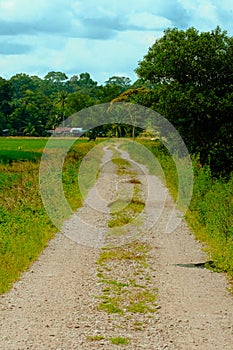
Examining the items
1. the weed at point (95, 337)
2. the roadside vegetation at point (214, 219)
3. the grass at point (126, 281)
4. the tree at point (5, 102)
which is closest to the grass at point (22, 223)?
the grass at point (126, 281)

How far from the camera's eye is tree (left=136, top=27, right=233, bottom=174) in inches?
1018

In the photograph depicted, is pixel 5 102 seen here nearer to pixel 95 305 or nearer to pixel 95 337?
pixel 95 305

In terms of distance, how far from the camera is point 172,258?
1286 cm

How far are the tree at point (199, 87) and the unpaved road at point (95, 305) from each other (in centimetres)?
1206

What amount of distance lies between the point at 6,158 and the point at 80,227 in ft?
78.9

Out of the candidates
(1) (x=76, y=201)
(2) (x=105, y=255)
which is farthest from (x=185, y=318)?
(1) (x=76, y=201)

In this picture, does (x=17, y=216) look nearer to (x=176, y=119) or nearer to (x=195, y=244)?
(x=195, y=244)

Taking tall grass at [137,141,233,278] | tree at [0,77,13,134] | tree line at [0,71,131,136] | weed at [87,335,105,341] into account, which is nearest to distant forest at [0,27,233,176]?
tall grass at [137,141,233,278]

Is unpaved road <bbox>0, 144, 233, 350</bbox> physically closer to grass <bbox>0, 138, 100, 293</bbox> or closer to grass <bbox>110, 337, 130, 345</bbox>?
grass <bbox>110, 337, 130, 345</bbox>

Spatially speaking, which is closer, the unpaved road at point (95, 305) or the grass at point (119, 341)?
the grass at point (119, 341)

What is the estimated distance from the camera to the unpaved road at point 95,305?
302 inches

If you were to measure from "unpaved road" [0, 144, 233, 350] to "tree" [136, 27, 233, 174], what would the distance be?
39.6ft

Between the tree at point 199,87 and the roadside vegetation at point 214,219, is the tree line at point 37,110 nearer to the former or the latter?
the tree at point 199,87

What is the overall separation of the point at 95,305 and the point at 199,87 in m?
18.4
